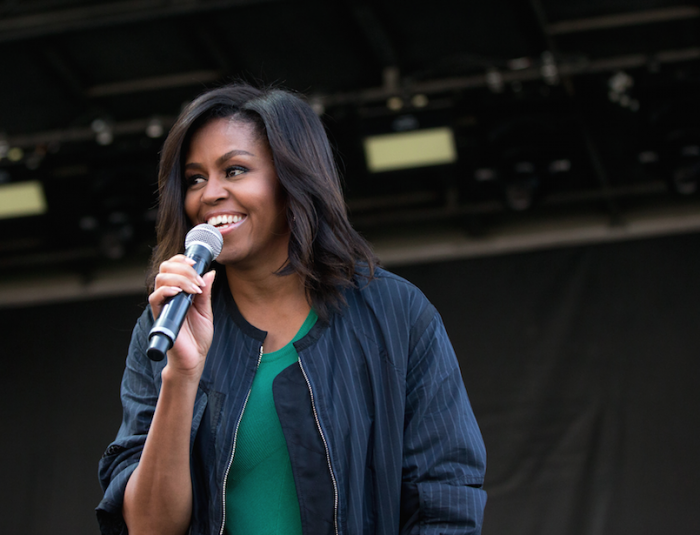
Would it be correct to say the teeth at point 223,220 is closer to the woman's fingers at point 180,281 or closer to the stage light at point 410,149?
the woman's fingers at point 180,281

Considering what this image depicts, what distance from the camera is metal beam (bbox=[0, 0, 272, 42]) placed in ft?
12.5

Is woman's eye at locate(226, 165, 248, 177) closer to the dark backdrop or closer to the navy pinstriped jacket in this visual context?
the navy pinstriped jacket

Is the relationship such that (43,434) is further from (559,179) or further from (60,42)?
(559,179)

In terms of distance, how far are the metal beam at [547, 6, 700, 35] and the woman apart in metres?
3.05

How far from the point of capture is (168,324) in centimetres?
98

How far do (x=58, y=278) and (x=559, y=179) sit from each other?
3383 mm

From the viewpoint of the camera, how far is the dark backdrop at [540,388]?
416cm

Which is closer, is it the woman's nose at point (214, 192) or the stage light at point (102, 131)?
the woman's nose at point (214, 192)

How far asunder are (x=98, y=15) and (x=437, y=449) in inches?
133

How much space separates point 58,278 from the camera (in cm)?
539

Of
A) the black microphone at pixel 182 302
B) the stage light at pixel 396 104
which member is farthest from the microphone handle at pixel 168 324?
the stage light at pixel 396 104

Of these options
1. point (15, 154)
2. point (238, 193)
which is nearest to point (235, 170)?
point (238, 193)

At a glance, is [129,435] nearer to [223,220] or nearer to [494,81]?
[223,220]

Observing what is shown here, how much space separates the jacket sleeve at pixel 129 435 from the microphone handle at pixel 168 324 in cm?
26
